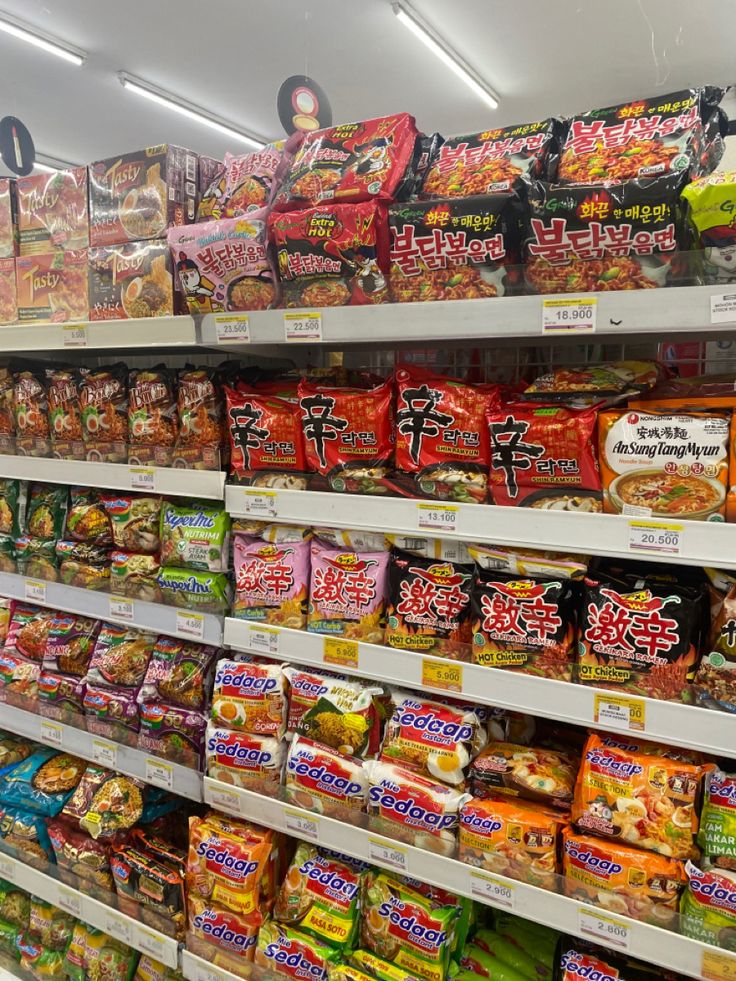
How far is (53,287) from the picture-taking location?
76.5 inches

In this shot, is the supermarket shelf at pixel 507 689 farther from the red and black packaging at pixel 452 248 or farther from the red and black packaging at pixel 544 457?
the red and black packaging at pixel 452 248

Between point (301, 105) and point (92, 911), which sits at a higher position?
point (301, 105)

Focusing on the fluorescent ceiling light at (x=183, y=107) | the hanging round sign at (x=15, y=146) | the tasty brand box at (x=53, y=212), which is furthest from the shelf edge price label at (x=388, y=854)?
the fluorescent ceiling light at (x=183, y=107)

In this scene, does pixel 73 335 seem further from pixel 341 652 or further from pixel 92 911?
pixel 92 911

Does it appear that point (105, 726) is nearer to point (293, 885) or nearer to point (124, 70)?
point (293, 885)

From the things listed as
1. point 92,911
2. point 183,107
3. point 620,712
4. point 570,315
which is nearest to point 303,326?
point 570,315

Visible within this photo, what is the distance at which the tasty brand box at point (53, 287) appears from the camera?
6.17 ft

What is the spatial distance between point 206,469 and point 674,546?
A: 1.10 m

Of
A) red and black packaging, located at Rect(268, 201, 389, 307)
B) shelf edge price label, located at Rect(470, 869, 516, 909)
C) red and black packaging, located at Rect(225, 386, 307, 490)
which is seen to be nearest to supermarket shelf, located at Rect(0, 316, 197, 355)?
red and black packaging, located at Rect(225, 386, 307, 490)

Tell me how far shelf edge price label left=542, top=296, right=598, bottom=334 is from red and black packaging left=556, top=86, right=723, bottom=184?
227 mm

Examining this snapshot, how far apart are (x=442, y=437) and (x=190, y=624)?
85 cm

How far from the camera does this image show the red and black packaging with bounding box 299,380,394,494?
1479mm

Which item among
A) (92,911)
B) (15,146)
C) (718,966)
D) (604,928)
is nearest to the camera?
(718,966)

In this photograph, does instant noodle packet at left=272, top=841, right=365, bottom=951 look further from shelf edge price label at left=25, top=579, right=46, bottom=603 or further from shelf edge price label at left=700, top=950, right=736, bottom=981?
shelf edge price label at left=25, top=579, right=46, bottom=603
